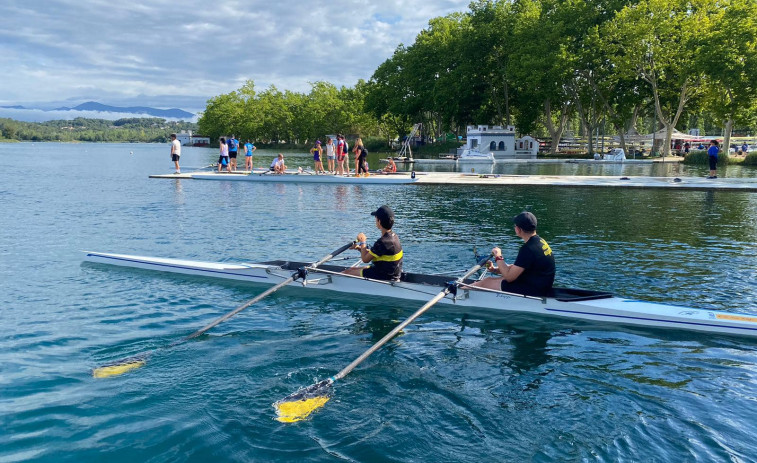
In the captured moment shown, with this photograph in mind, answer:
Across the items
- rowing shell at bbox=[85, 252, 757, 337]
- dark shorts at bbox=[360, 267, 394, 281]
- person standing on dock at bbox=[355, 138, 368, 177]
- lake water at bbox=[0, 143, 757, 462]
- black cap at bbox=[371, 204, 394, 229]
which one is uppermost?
person standing on dock at bbox=[355, 138, 368, 177]

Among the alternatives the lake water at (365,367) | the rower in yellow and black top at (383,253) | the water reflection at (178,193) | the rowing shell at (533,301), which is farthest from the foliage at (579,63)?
the rower in yellow and black top at (383,253)

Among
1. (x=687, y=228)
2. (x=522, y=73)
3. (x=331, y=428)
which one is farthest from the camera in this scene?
(x=522, y=73)

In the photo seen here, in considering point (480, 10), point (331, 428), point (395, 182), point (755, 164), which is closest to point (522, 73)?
point (480, 10)

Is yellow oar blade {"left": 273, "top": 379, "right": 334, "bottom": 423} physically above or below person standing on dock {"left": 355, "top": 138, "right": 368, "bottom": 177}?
below

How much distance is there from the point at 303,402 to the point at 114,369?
2802 millimetres

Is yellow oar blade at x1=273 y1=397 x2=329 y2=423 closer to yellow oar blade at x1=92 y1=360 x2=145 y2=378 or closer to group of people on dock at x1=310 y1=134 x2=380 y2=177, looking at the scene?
yellow oar blade at x1=92 y1=360 x2=145 y2=378

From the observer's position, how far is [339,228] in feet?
57.4

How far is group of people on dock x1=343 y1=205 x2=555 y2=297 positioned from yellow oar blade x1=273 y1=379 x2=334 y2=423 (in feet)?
10.9

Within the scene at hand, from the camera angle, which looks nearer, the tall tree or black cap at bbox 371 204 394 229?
black cap at bbox 371 204 394 229

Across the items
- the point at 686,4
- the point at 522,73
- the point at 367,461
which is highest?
the point at 686,4

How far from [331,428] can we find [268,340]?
2770 millimetres

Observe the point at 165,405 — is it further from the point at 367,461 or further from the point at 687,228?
the point at 687,228

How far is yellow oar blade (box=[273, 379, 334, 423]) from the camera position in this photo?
6.00m

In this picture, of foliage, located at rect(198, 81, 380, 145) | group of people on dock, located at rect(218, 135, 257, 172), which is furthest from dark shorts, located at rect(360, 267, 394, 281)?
foliage, located at rect(198, 81, 380, 145)
